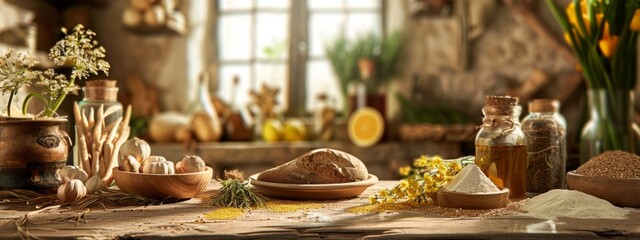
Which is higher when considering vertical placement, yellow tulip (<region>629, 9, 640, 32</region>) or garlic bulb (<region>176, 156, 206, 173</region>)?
yellow tulip (<region>629, 9, 640, 32</region>)

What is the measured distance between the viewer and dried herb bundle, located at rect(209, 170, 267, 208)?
1288mm

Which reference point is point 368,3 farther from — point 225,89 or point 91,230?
point 91,230

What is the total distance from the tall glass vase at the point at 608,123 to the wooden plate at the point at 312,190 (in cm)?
81

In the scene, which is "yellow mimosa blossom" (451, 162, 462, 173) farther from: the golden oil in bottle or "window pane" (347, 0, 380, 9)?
"window pane" (347, 0, 380, 9)

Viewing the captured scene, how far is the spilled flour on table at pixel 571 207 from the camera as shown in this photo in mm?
1192

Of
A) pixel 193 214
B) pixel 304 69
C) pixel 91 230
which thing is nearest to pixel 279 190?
pixel 193 214

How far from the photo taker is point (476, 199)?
1.23 meters

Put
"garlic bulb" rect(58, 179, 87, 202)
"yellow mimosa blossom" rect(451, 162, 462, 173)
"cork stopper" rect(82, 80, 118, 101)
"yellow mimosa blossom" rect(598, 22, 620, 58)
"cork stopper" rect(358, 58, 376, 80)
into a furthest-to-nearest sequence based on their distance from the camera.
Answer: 1. "cork stopper" rect(358, 58, 376, 80)
2. "yellow mimosa blossom" rect(598, 22, 620, 58)
3. "cork stopper" rect(82, 80, 118, 101)
4. "yellow mimosa blossom" rect(451, 162, 462, 173)
5. "garlic bulb" rect(58, 179, 87, 202)

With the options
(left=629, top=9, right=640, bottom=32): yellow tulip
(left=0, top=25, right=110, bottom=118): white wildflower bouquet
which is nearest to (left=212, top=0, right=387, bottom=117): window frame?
(left=629, top=9, right=640, bottom=32): yellow tulip

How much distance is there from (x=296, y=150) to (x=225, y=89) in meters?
0.82

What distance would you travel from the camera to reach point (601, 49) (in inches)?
67.3

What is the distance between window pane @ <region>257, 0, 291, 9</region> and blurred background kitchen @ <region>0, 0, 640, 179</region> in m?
0.02

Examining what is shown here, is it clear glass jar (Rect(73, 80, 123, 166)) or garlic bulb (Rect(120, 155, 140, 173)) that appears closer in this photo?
garlic bulb (Rect(120, 155, 140, 173))

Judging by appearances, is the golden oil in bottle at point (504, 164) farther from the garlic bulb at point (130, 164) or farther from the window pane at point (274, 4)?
the window pane at point (274, 4)
